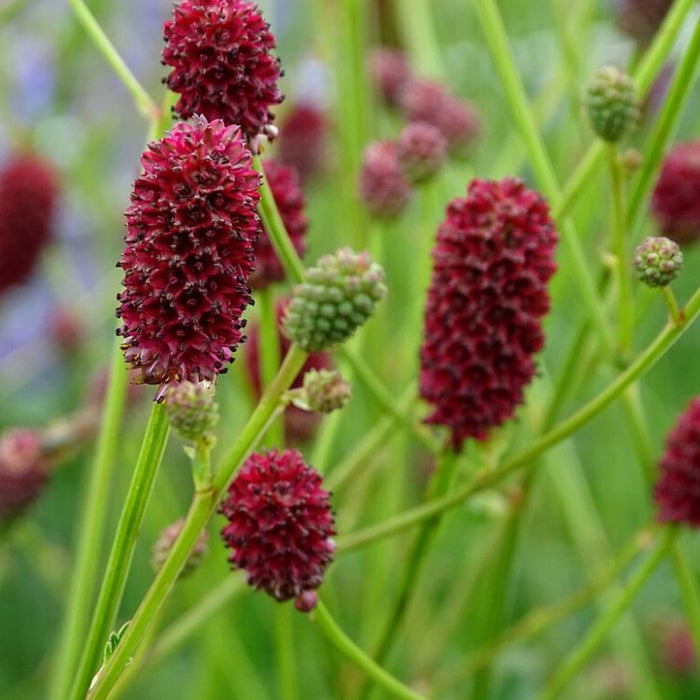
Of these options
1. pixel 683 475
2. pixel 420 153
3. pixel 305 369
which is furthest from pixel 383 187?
pixel 683 475

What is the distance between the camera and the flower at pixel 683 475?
2.21 ft

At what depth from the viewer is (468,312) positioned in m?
0.58

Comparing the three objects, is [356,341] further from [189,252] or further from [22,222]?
[22,222]

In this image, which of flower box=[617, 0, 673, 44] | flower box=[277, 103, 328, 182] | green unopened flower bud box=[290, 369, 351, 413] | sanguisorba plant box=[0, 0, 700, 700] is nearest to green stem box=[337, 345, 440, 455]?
sanguisorba plant box=[0, 0, 700, 700]

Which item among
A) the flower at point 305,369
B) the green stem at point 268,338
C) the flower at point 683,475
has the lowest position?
the flower at point 683,475

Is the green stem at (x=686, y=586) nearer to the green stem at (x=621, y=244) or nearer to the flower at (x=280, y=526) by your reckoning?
the green stem at (x=621, y=244)

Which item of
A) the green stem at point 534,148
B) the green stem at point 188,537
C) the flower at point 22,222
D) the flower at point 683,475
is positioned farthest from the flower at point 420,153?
the flower at point 22,222

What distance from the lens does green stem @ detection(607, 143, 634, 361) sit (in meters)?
0.59

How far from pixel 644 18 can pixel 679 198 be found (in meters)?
0.21

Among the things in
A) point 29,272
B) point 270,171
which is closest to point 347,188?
point 29,272

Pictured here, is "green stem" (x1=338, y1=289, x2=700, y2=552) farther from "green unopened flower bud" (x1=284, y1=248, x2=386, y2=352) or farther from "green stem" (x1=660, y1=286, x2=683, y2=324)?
"green unopened flower bud" (x1=284, y1=248, x2=386, y2=352)

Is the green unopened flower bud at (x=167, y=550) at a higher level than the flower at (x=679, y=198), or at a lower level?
lower

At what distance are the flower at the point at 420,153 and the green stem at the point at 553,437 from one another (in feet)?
0.83

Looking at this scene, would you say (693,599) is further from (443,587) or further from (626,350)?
(443,587)
